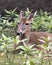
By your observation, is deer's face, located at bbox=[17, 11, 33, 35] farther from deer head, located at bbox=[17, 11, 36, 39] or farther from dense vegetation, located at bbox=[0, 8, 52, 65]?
dense vegetation, located at bbox=[0, 8, 52, 65]

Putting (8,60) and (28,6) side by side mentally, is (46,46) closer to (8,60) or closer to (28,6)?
(8,60)

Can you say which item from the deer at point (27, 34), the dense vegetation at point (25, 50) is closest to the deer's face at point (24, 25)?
the deer at point (27, 34)

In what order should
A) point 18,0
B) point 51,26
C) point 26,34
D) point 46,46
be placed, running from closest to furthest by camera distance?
point 46,46, point 26,34, point 51,26, point 18,0

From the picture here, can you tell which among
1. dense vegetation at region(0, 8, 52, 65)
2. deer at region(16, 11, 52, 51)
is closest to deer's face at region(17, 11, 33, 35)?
deer at region(16, 11, 52, 51)

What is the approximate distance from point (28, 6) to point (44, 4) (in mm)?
544

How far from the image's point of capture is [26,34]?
9.30 m

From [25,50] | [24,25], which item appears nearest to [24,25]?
[24,25]

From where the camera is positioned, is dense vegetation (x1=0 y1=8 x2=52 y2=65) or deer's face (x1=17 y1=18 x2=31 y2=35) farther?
deer's face (x1=17 y1=18 x2=31 y2=35)

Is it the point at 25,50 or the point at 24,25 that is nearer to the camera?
the point at 25,50

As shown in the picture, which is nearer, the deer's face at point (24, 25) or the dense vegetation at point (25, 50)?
the dense vegetation at point (25, 50)

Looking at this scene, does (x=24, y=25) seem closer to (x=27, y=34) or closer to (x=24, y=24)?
(x=24, y=24)

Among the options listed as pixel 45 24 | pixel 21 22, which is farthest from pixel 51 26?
pixel 21 22

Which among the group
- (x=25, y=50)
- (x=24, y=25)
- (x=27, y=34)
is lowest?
(x=27, y=34)

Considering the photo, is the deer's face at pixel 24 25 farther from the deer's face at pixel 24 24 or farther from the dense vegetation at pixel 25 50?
the dense vegetation at pixel 25 50
